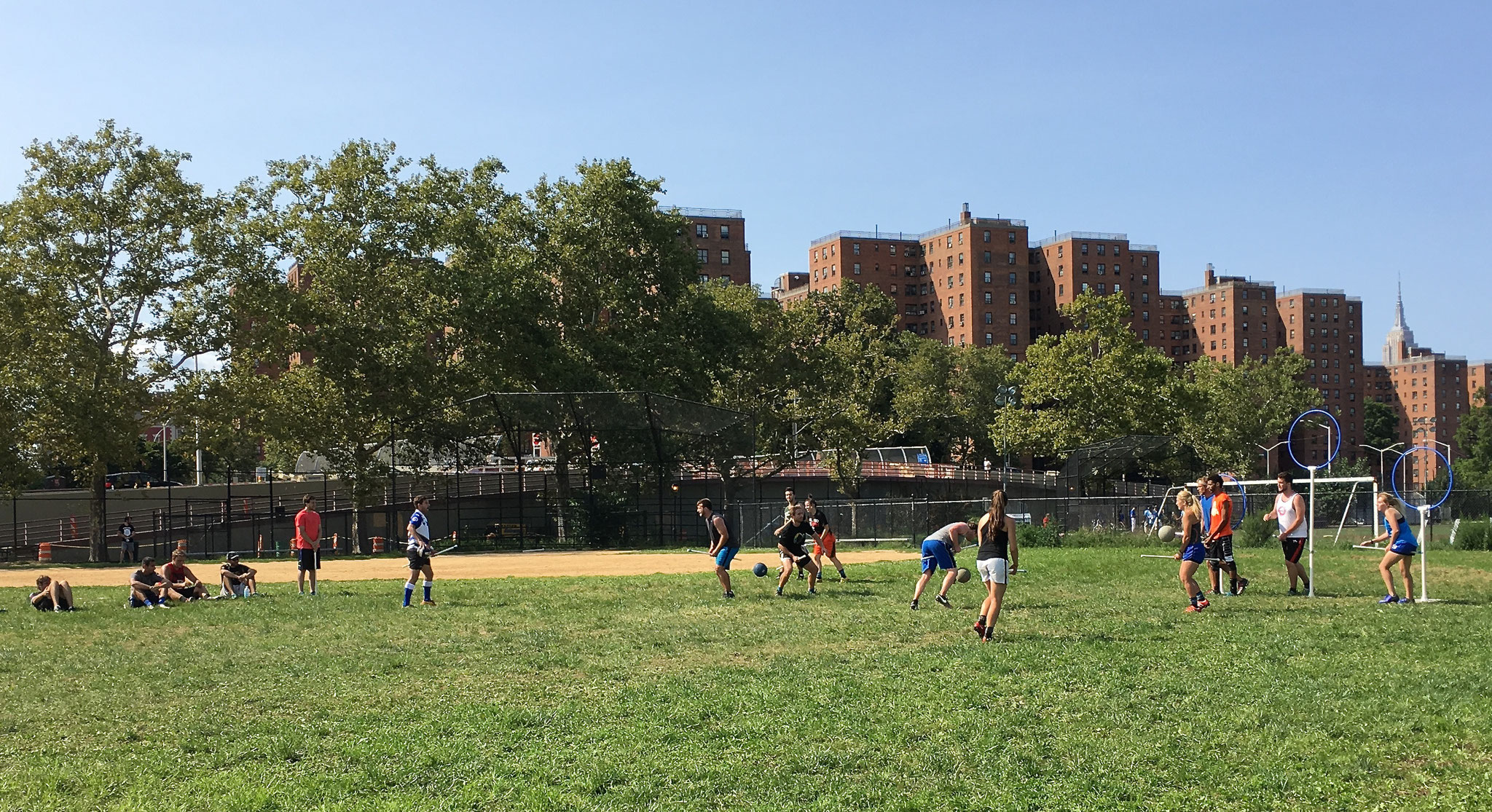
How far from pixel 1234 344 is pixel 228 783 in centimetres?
18777

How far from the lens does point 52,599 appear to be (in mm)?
20391

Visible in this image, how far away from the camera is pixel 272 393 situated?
45.8 m

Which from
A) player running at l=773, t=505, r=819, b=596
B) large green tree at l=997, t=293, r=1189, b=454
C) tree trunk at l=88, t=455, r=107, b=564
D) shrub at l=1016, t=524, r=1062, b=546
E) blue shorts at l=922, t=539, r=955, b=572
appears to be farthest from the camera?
large green tree at l=997, t=293, r=1189, b=454

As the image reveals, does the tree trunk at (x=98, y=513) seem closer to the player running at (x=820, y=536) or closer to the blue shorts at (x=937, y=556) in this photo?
the player running at (x=820, y=536)

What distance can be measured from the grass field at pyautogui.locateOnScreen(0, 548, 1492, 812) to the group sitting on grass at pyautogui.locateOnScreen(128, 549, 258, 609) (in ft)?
13.3

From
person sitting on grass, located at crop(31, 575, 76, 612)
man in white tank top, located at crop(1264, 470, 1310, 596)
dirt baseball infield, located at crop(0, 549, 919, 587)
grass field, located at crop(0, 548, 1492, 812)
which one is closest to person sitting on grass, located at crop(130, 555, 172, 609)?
person sitting on grass, located at crop(31, 575, 76, 612)

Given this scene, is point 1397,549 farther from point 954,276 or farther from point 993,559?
point 954,276

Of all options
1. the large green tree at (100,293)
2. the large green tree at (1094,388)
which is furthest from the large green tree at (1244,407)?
the large green tree at (100,293)

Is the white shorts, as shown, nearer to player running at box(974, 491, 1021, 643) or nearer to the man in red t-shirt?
player running at box(974, 491, 1021, 643)

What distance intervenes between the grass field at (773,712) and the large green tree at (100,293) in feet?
88.9

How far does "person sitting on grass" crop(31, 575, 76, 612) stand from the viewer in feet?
66.4

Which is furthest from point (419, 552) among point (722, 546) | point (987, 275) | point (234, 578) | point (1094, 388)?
point (987, 275)

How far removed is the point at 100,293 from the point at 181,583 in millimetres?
25108

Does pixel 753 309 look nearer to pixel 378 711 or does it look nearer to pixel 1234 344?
pixel 378 711
